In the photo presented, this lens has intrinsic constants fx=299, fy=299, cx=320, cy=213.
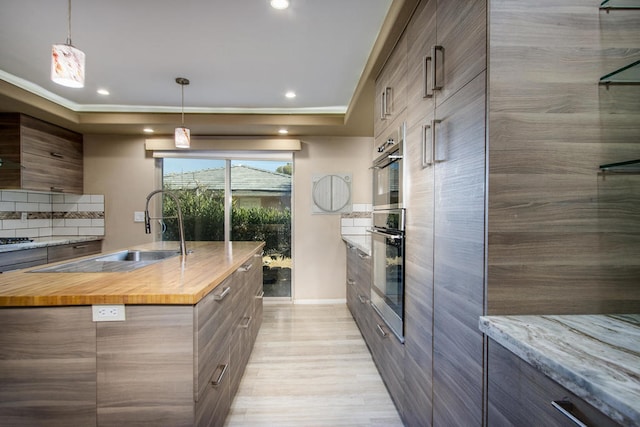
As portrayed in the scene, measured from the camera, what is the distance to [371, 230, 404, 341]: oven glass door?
1.68m

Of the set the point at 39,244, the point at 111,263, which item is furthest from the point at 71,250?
the point at 111,263

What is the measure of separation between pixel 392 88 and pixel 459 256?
1.31m

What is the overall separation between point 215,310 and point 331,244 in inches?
106

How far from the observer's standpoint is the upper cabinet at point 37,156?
9.85 ft

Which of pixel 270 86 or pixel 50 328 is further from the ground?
pixel 270 86

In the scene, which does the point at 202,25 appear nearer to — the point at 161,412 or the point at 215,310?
the point at 215,310

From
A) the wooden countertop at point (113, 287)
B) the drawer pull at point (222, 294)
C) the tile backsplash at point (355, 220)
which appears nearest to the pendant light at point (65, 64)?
the wooden countertop at point (113, 287)

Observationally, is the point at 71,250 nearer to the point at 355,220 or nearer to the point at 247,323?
the point at 247,323

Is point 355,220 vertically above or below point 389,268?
above

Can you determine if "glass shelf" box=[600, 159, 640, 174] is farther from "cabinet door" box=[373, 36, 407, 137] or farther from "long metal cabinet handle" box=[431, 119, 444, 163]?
"cabinet door" box=[373, 36, 407, 137]

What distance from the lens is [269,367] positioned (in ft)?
7.58

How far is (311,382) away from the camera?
83.4 inches

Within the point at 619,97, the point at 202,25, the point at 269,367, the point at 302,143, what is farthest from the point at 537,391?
the point at 302,143

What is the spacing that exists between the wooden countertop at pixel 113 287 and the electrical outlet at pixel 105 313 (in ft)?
0.09
